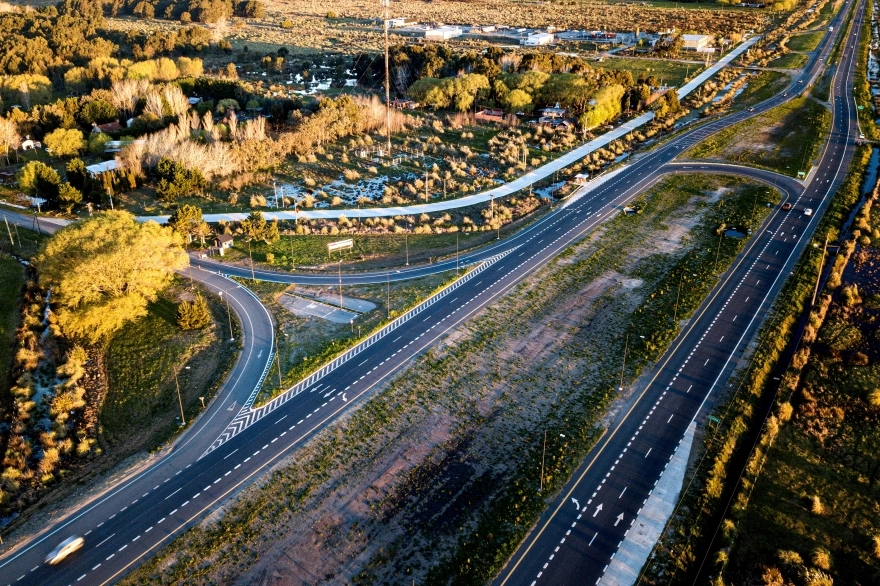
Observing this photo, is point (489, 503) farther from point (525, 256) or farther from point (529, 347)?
point (525, 256)

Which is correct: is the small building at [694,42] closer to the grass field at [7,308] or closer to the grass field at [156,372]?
the grass field at [156,372]

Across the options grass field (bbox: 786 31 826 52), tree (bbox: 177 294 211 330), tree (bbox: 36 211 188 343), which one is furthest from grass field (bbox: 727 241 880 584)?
grass field (bbox: 786 31 826 52)

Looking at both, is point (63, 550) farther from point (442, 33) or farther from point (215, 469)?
point (442, 33)

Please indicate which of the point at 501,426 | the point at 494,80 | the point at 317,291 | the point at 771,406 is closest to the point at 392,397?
the point at 501,426

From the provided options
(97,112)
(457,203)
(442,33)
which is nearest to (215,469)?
(457,203)

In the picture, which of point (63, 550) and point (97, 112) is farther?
point (97, 112)

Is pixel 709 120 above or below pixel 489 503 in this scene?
above

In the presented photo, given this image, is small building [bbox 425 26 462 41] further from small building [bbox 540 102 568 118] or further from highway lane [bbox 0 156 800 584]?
highway lane [bbox 0 156 800 584]
